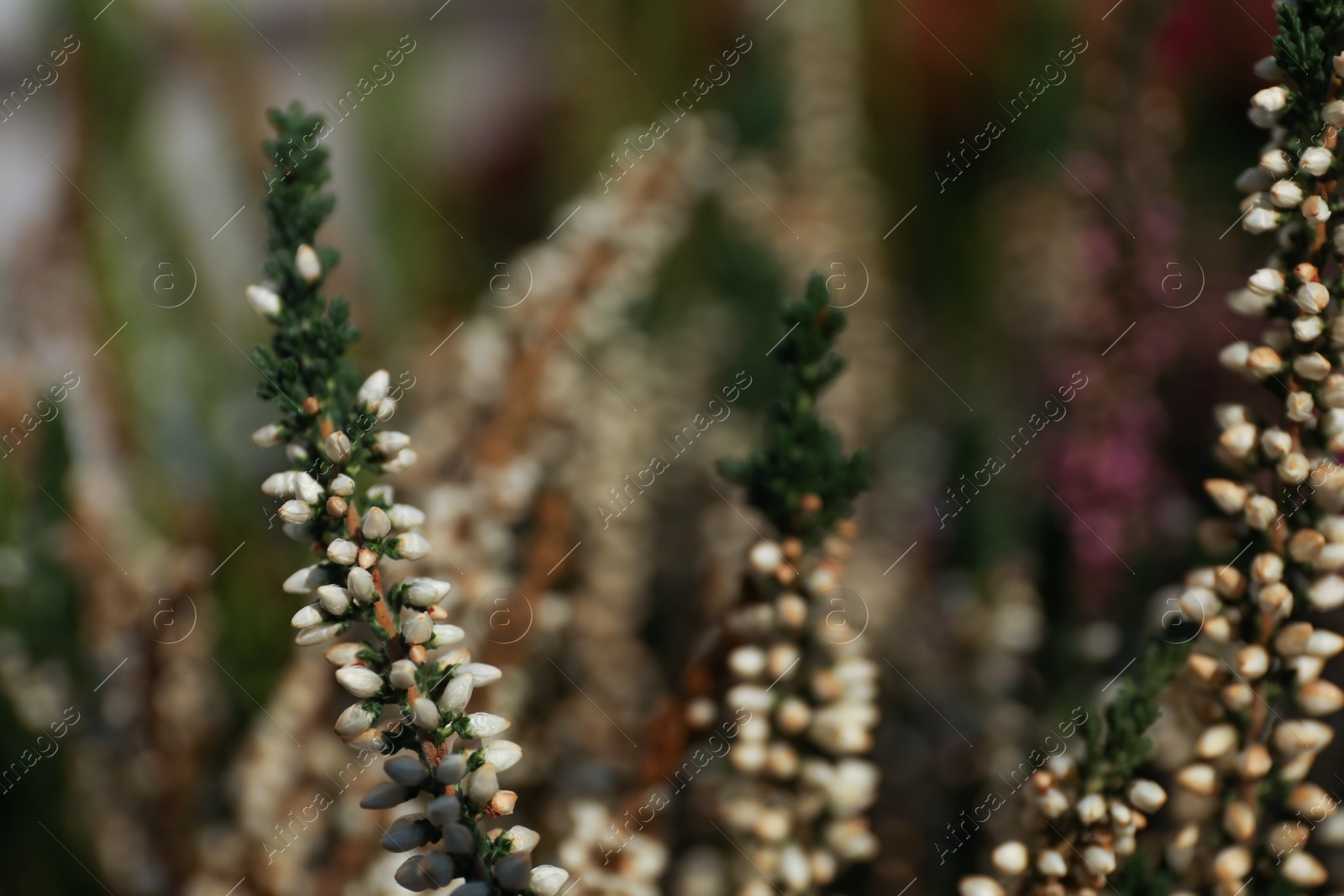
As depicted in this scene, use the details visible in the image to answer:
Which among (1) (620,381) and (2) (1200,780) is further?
Answer: (1) (620,381)

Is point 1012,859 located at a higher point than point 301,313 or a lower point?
lower

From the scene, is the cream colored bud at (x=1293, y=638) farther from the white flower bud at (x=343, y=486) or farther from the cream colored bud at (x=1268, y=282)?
the white flower bud at (x=343, y=486)

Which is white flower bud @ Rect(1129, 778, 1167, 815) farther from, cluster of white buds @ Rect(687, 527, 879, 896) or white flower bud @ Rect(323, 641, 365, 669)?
white flower bud @ Rect(323, 641, 365, 669)

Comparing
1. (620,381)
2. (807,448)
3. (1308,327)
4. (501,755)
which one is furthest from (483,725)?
(620,381)

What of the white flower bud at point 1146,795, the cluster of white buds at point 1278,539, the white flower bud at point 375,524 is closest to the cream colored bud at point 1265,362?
the cluster of white buds at point 1278,539

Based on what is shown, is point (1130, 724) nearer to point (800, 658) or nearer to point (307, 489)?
point (800, 658)
